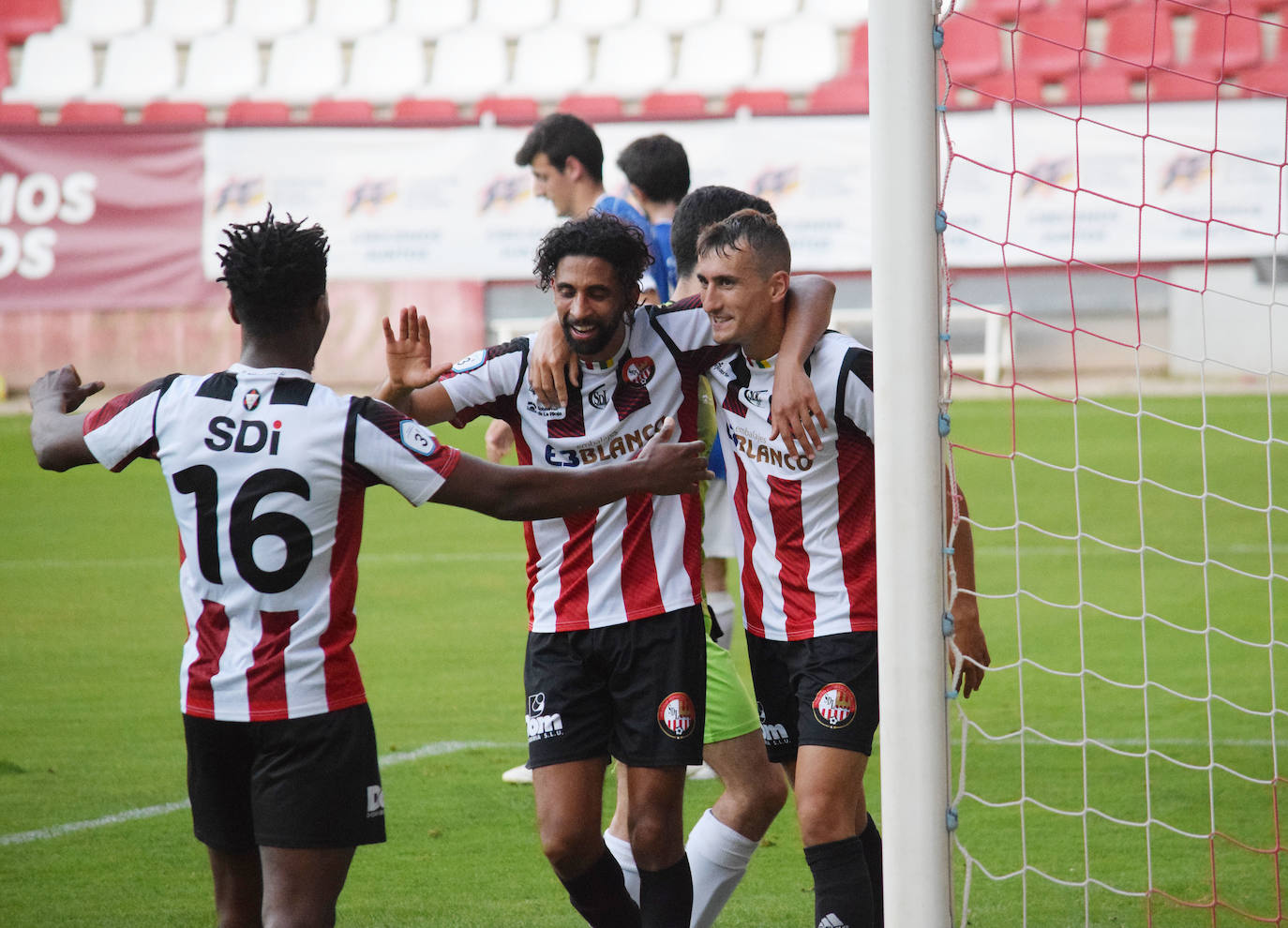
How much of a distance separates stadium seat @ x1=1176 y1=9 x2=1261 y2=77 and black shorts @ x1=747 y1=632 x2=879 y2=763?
1912 cm

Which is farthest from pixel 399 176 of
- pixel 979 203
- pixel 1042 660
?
pixel 1042 660

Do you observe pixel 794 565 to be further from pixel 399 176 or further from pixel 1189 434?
pixel 399 176

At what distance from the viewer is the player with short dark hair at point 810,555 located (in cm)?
321

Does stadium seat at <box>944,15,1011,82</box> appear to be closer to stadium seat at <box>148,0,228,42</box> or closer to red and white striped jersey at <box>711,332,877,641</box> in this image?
stadium seat at <box>148,0,228,42</box>

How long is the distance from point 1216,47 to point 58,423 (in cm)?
2081

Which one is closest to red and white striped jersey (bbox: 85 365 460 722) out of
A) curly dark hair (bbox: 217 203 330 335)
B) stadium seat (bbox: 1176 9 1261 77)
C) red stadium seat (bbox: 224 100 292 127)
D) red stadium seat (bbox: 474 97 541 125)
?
curly dark hair (bbox: 217 203 330 335)

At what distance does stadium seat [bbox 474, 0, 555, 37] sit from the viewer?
23.3 m

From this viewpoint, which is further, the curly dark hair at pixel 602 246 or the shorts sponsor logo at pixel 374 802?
the curly dark hair at pixel 602 246

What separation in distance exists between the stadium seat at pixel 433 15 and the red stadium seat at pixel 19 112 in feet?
19.0

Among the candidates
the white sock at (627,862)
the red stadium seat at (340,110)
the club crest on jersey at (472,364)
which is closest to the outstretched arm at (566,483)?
the club crest on jersey at (472,364)

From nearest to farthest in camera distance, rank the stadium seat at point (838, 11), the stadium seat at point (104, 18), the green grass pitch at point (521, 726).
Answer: the green grass pitch at point (521, 726) < the stadium seat at point (838, 11) < the stadium seat at point (104, 18)

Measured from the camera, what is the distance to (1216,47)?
A: 20.5 meters

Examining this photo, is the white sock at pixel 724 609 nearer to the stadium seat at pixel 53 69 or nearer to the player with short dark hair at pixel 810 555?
the player with short dark hair at pixel 810 555

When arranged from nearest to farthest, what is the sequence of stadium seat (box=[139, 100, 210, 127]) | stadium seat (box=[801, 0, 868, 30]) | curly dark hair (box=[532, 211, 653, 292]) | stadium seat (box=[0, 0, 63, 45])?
1. curly dark hair (box=[532, 211, 653, 292])
2. stadium seat (box=[139, 100, 210, 127])
3. stadium seat (box=[0, 0, 63, 45])
4. stadium seat (box=[801, 0, 868, 30])
